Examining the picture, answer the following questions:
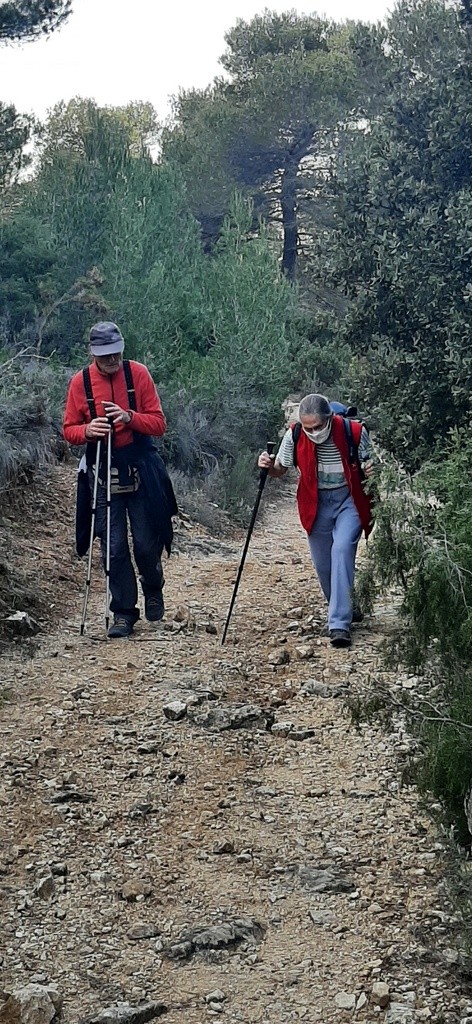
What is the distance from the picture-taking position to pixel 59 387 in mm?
12695

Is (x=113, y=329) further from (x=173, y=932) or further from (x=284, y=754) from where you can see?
(x=173, y=932)

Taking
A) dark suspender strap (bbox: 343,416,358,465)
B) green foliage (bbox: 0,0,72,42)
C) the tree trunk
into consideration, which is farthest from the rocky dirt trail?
the tree trunk

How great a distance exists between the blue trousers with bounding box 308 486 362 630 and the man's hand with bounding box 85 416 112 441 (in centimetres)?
142

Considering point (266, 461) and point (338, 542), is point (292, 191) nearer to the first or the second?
point (266, 461)

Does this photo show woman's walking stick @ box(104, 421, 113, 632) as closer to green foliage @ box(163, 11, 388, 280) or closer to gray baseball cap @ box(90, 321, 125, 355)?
gray baseball cap @ box(90, 321, 125, 355)

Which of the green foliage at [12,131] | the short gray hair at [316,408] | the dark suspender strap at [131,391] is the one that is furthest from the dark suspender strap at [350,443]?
the green foliage at [12,131]

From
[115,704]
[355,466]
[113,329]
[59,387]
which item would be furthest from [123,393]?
[59,387]

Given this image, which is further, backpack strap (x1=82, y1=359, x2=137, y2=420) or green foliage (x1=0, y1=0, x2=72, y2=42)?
green foliage (x1=0, y1=0, x2=72, y2=42)

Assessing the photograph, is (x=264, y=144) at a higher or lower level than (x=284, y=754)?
higher

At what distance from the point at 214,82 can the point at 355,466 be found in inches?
1037

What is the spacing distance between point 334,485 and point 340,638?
0.97 metres

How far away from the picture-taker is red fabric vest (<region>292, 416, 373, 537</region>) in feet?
23.6

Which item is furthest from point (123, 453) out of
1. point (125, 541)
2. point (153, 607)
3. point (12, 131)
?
point (12, 131)

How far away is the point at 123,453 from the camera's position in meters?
7.40
